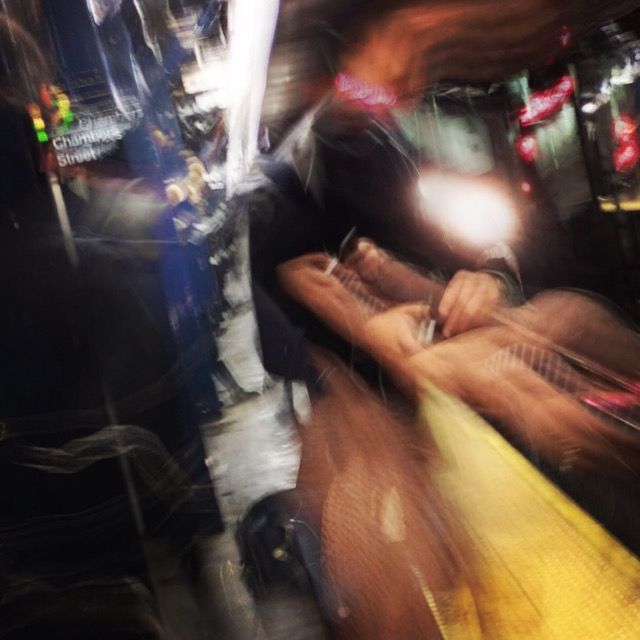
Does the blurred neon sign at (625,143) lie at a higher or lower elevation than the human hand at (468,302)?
higher

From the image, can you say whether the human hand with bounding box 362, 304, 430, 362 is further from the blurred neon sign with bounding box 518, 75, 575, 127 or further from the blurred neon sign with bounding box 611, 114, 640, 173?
the blurred neon sign with bounding box 611, 114, 640, 173

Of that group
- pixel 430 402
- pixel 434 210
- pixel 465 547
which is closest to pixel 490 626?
pixel 465 547

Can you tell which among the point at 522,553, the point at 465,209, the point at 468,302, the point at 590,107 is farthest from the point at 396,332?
the point at 590,107

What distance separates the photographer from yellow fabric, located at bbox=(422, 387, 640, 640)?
4.98 ft

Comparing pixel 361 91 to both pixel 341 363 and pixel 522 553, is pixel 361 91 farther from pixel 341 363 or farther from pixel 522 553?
pixel 522 553

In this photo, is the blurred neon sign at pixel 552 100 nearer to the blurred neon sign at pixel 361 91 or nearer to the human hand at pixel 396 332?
the blurred neon sign at pixel 361 91

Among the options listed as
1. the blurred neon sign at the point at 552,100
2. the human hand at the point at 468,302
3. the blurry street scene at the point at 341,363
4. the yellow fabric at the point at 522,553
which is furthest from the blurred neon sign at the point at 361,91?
the blurred neon sign at the point at 552,100

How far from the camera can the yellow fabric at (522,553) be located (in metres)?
1.52

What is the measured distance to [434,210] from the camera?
2.27 m

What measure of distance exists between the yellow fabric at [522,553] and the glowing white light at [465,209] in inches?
30.2

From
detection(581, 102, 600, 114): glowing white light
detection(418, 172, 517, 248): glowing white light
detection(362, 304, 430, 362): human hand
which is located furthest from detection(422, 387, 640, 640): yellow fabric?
detection(581, 102, 600, 114): glowing white light

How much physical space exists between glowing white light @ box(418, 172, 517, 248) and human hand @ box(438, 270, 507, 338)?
0.32 metres

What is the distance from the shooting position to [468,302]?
1.92 m

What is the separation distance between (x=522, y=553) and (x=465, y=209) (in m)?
1.45
